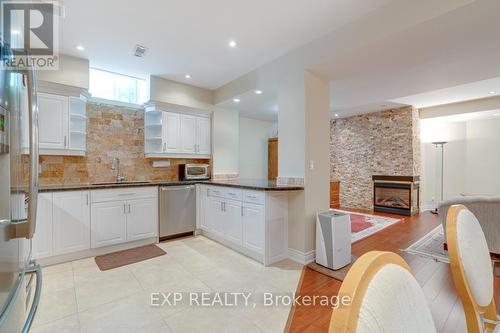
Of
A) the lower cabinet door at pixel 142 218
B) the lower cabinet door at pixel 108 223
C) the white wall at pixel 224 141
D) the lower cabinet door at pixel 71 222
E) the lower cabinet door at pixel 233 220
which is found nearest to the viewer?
the lower cabinet door at pixel 71 222

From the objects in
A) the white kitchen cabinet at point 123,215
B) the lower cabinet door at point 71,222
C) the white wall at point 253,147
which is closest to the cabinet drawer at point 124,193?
the white kitchen cabinet at point 123,215

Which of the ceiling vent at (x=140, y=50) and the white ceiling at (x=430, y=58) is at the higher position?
the ceiling vent at (x=140, y=50)

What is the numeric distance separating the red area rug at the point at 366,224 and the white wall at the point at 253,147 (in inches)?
103

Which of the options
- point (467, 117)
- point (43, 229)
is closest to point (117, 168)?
point (43, 229)

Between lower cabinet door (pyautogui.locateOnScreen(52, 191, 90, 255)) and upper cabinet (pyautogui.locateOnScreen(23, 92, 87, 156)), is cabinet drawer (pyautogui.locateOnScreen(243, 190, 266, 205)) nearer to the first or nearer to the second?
lower cabinet door (pyautogui.locateOnScreen(52, 191, 90, 255))

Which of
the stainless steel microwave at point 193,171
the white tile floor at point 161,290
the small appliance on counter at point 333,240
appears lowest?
the white tile floor at point 161,290

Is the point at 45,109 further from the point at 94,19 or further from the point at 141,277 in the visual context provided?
the point at 141,277

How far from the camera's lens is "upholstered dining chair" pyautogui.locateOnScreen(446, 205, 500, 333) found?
2.80ft

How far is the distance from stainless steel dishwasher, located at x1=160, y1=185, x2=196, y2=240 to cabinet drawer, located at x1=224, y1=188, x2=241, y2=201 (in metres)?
0.86

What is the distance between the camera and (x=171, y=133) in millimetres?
4305

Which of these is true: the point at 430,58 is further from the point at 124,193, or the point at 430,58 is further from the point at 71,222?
the point at 71,222

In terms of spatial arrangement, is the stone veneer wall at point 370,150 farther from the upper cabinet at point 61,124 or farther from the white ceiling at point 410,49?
the upper cabinet at point 61,124

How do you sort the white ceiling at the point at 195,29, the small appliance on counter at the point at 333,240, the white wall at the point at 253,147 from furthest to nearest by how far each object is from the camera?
the white wall at the point at 253,147 < the small appliance on counter at the point at 333,240 < the white ceiling at the point at 195,29

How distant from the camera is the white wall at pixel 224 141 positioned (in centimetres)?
481
